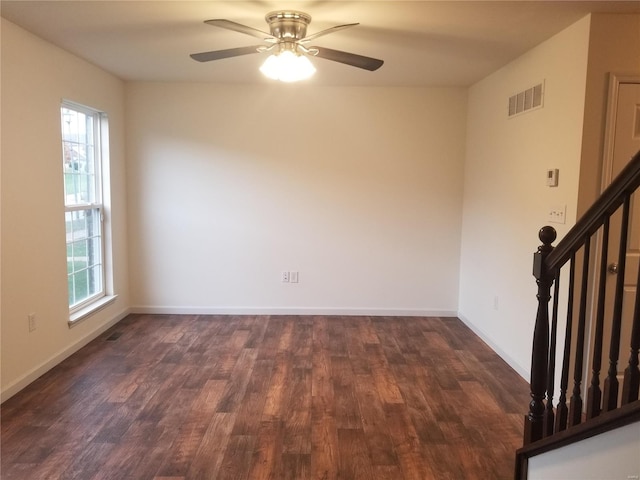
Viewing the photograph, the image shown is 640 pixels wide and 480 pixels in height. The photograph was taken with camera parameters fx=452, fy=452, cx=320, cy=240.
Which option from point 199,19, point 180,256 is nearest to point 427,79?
point 199,19

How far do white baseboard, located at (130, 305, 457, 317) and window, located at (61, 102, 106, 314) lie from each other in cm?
68

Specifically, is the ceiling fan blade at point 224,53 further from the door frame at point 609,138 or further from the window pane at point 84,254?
the door frame at point 609,138

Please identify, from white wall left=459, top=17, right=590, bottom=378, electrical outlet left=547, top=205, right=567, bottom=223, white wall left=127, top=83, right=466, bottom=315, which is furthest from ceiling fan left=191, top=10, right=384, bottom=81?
white wall left=127, top=83, right=466, bottom=315

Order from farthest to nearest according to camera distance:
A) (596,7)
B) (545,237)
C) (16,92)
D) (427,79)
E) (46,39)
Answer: (427,79), (46,39), (16,92), (596,7), (545,237)

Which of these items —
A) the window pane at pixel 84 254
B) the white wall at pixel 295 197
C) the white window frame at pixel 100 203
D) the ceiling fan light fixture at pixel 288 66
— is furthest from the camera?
the white wall at pixel 295 197

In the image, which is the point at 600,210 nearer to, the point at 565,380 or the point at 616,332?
the point at 616,332

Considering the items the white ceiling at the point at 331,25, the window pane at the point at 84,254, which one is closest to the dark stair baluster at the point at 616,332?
the white ceiling at the point at 331,25

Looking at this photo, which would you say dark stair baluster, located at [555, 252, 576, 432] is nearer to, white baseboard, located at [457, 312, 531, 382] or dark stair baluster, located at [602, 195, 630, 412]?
dark stair baluster, located at [602, 195, 630, 412]

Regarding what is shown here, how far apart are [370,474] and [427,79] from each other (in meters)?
3.59

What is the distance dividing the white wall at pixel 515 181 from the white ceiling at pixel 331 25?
0.22 meters

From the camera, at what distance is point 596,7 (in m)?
2.58

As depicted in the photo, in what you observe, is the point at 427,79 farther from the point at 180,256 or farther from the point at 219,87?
the point at 180,256

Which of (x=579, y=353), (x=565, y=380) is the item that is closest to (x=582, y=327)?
(x=579, y=353)

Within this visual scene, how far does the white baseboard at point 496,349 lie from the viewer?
3457 millimetres
